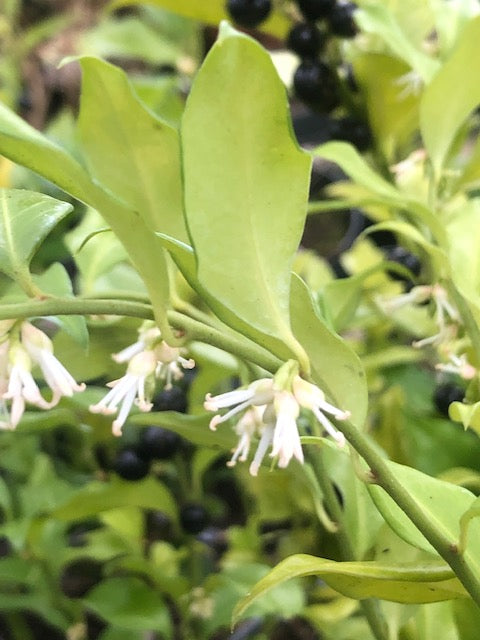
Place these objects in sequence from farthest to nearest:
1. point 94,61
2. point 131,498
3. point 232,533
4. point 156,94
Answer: point 156,94 → point 232,533 → point 131,498 → point 94,61

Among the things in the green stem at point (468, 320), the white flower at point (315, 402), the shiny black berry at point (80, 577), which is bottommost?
the shiny black berry at point (80, 577)

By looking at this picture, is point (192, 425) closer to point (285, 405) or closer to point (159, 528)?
point (285, 405)

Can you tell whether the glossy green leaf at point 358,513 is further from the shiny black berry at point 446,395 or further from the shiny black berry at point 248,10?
the shiny black berry at point 248,10

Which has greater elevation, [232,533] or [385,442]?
[385,442]

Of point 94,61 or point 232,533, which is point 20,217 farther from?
point 232,533

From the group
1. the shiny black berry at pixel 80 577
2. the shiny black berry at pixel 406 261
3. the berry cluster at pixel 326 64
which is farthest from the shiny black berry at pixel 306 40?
the shiny black berry at pixel 80 577

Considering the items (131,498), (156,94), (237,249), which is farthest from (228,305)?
(156,94)
